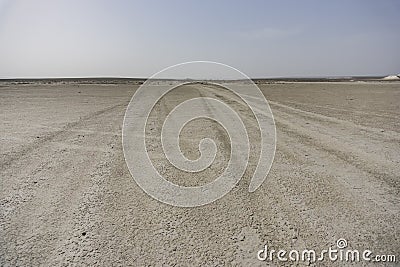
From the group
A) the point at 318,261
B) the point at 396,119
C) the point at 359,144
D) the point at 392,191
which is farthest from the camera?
the point at 396,119

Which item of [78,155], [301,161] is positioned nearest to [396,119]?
[301,161]

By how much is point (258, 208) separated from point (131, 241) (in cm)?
171

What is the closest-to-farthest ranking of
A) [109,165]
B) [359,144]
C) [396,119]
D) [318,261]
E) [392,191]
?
[318,261], [392,191], [109,165], [359,144], [396,119]

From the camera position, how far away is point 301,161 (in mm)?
6691

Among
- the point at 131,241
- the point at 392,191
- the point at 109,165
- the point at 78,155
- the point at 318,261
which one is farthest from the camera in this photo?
the point at 78,155

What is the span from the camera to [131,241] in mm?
3602

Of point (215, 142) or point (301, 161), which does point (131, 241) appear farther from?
point (215, 142)

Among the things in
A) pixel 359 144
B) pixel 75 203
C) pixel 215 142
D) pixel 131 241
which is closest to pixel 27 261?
pixel 131 241

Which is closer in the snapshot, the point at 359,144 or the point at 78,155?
the point at 78,155

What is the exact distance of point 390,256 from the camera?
3234 mm

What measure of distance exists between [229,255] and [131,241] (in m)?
1.05

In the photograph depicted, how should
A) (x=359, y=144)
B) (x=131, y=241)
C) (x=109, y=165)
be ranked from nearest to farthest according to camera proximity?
(x=131, y=241), (x=109, y=165), (x=359, y=144)

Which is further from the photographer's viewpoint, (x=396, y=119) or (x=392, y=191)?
(x=396, y=119)

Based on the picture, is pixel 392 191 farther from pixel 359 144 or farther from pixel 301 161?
pixel 359 144
